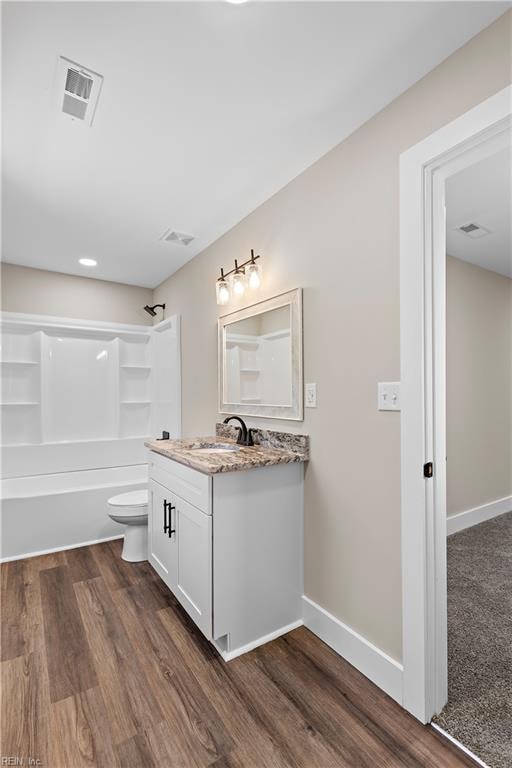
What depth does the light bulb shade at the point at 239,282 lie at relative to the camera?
2.52 m

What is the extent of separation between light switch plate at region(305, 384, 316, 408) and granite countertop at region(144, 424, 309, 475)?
0.59 feet

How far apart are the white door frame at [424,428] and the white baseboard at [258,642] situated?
66 cm

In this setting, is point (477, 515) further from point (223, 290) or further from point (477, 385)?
point (223, 290)

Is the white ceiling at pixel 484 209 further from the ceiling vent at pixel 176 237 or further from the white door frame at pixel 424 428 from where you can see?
the ceiling vent at pixel 176 237

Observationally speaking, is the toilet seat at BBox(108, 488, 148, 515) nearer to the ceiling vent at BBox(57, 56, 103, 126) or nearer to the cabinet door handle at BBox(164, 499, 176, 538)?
the cabinet door handle at BBox(164, 499, 176, 538)

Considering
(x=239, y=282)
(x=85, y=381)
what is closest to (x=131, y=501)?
(x=85, y=381)

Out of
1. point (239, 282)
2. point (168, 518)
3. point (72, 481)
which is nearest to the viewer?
point (168, 518)

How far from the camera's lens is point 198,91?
1547 mm

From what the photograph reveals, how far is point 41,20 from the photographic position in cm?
125

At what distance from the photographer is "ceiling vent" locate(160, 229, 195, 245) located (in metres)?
2.88

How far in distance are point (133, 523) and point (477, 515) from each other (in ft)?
10.1

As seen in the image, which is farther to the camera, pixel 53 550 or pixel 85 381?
pixel 85 381

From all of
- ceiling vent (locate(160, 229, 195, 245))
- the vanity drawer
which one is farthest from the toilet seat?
ceiling vent (locate(160, 229, 195, 245))

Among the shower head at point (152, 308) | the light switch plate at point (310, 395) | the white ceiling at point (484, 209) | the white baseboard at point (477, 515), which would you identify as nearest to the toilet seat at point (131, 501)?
the light switch plate at point (310, 395)
